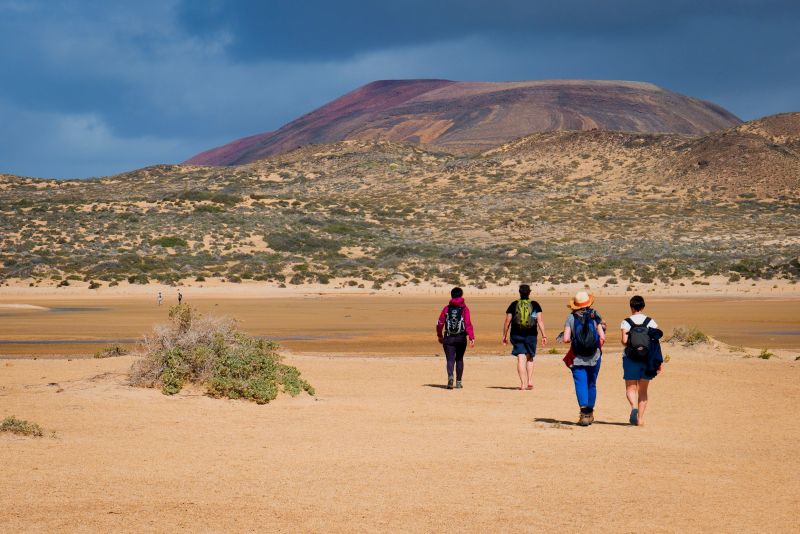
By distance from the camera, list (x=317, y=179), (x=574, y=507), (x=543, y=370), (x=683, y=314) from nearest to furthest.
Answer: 1. (x=574, y=507)
2. (x=543, y=370)
3. (x=683, y=314)
4. (x=317, y=179)

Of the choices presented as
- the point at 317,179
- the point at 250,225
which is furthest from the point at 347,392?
the point at 317,179

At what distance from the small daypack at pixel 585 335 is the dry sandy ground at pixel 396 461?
3.11 feet

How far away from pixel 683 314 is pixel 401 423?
24.7 metres

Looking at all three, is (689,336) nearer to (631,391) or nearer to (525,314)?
(525,314)

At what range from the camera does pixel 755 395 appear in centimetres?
1437

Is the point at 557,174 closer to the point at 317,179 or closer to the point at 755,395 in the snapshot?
the point at 317,179

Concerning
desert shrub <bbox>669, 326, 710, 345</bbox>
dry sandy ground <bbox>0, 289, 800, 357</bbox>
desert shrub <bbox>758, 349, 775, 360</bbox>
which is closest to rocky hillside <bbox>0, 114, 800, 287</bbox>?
dry sandy ground <bbox>0, 289, 800, 357</bbox>

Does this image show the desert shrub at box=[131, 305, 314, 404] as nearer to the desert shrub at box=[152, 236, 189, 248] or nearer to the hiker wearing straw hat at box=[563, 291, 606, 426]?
the hiker wearing straw hat at box=[563, 291, 606, 426]

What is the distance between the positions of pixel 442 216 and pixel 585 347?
68.6 m

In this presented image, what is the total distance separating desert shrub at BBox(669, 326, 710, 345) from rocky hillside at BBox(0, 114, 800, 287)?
28.7m

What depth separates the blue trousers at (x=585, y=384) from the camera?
37.9 ft

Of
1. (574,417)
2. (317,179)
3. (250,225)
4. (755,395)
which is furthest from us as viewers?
(317,179)

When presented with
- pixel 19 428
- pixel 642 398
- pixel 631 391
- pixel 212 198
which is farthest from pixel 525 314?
pixel 212 198

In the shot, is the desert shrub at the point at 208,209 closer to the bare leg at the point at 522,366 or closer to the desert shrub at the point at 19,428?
the bare leg at the point at 522,366
